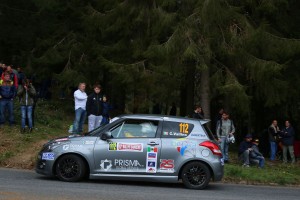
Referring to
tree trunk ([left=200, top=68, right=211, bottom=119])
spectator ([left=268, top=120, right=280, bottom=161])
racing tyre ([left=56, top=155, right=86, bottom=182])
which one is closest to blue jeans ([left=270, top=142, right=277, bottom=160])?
spectator ([left=268, top=120, right=280, bottom=161])

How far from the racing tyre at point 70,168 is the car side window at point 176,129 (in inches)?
81.9

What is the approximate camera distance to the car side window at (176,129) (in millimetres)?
12703

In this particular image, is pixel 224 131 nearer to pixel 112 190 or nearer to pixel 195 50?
pixel 195 50

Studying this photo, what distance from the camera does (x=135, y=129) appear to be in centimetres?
1272

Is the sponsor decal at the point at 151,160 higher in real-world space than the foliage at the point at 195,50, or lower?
lower

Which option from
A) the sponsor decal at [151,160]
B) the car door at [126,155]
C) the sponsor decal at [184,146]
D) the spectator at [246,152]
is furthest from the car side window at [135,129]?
the spectator at [246,152]

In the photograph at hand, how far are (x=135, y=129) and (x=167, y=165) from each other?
116cm

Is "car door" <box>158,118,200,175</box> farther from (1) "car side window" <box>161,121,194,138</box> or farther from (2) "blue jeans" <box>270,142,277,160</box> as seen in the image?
(2) "blue jeans" <box>270,142,277,160</box>

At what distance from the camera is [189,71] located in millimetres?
21453

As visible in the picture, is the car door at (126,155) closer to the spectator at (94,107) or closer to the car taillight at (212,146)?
the car taillight at (212,146)

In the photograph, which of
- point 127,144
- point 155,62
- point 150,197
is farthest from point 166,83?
point 150,197

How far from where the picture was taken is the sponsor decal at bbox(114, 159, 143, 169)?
12406 mm

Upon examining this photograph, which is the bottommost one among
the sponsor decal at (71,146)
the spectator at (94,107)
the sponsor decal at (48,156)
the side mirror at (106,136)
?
the sponsor decal at (48,156)

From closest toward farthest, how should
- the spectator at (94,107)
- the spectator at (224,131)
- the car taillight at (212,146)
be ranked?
the car taillight at (212,146), the spectator at (94,107), the spectator at (224,131)
